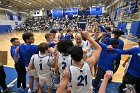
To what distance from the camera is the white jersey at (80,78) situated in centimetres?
213

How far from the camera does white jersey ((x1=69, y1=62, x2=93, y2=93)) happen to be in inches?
83.9

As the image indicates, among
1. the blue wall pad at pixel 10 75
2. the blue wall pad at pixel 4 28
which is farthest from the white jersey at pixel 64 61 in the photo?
the blue wall pad at pixel 4 28

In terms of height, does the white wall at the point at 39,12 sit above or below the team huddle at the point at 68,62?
above

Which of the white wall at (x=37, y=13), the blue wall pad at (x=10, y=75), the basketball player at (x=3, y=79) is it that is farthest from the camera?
the white wall at (x=37, y=13)

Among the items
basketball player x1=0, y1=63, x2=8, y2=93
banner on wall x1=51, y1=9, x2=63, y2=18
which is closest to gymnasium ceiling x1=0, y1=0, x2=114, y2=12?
banner on wall x1=51, y1=9, x2=63, y2=18

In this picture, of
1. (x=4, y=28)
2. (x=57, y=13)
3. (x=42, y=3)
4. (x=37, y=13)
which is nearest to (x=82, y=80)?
(x=4, y=28)

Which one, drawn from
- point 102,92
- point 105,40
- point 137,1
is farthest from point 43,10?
point 102,92

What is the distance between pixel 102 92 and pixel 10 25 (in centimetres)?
3894

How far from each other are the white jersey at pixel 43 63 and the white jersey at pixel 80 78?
4.49 feet

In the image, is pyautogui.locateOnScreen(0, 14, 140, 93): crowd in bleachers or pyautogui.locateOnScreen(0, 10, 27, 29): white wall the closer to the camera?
pyautogui.locateOnScreen(0, 14, 140, 93): crowd in bleachers

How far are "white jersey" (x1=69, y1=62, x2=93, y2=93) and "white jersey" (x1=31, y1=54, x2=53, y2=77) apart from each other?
1369 mm

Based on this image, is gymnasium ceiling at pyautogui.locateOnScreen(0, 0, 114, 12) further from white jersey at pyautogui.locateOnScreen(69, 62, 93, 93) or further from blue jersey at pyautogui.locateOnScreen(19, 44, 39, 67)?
white jersey at pyautogui.locateOnScreen(69, 62, 93, 93)

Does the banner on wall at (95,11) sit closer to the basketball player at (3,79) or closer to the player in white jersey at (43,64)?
the basketball player at (3,79)

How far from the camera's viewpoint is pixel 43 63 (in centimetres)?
350
